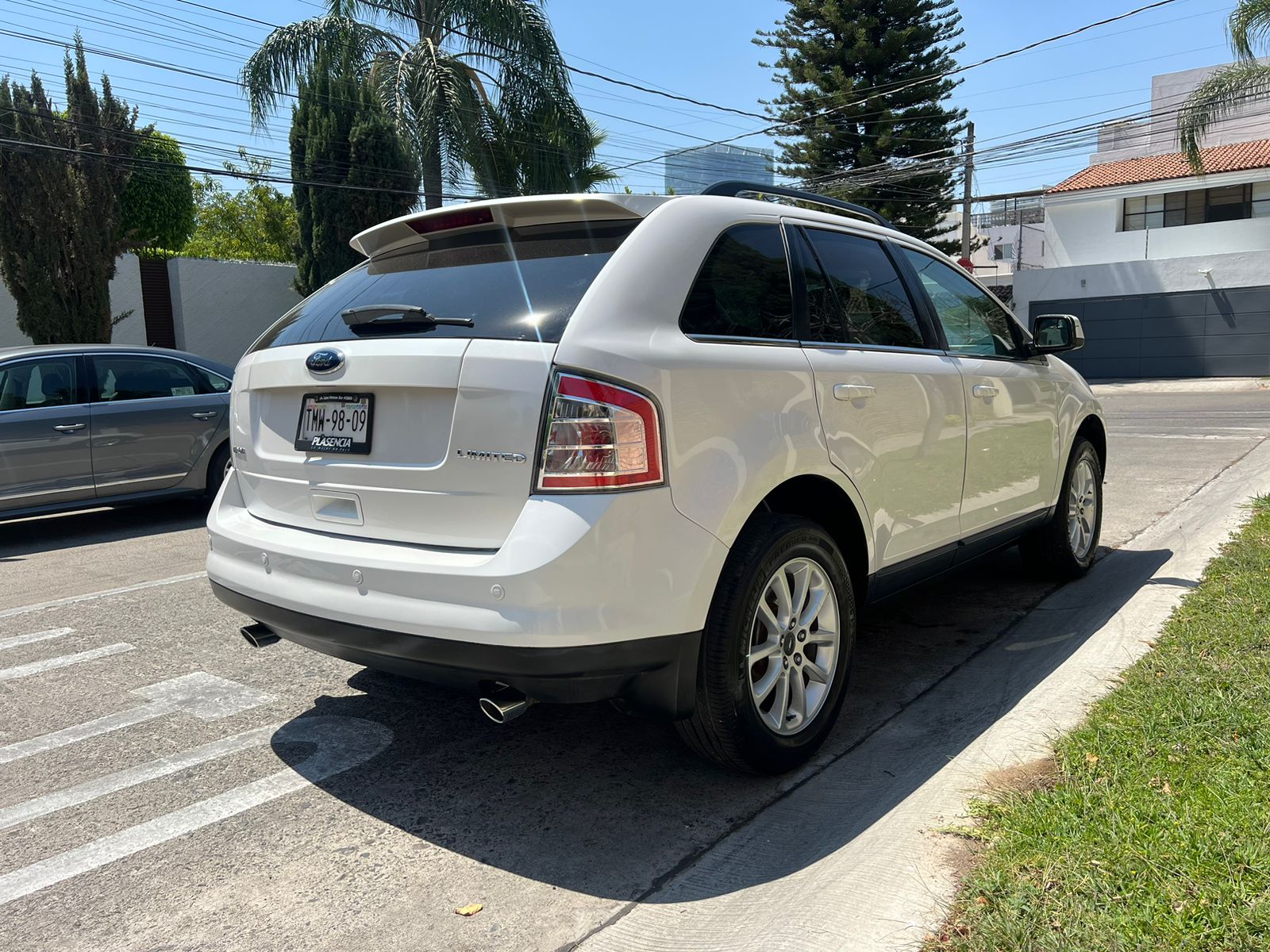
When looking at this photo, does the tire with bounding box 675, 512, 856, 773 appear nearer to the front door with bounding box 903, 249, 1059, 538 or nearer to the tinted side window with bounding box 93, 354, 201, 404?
the front door with bounding box 903, 249, 1059, 538

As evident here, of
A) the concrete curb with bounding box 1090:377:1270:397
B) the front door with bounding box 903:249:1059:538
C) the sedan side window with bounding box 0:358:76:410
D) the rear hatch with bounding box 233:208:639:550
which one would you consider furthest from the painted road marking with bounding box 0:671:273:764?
the concrete curb with bounding box 1090:377:1270:397

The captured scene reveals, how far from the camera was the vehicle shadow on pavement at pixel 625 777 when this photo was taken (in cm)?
288

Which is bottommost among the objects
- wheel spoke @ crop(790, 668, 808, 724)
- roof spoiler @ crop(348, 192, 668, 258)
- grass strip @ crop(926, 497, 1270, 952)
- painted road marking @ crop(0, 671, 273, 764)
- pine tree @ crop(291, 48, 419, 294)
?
painted road marking @ crop(0, 671, 273, 764)

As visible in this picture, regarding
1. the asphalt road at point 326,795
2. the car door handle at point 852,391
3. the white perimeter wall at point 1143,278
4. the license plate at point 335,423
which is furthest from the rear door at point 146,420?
the white perimeter wall at point 1143,278

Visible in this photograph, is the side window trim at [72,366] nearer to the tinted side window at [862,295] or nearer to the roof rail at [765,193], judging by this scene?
the roof rail at [765,193]

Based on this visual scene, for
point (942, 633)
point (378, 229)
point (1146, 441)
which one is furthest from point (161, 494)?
point (1146, 441)

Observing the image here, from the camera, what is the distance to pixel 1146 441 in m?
12.7

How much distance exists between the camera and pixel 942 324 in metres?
4.50

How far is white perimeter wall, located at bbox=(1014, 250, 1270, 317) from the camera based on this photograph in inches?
1100

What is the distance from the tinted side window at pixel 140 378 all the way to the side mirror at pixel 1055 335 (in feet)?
23.3

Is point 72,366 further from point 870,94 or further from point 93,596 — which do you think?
point 870,94

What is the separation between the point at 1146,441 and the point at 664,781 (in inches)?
448

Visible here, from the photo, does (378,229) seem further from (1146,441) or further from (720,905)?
(1146,441)

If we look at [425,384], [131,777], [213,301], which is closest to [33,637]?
[131,777]
